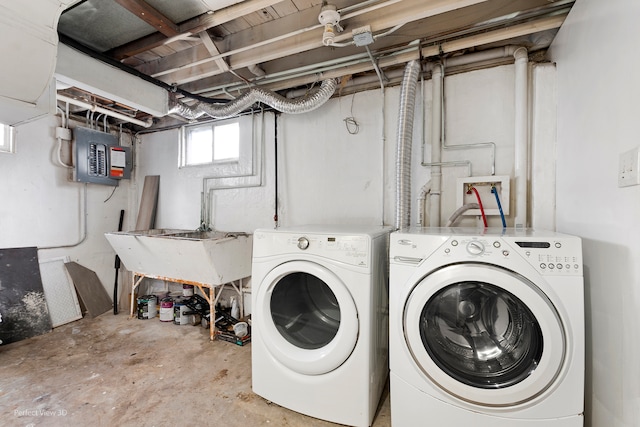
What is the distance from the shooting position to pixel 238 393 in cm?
168

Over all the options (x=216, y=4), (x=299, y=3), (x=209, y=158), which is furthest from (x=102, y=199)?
(x=299, y=3)

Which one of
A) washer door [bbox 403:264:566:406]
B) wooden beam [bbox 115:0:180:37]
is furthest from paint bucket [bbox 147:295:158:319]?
washer door [bbox 403:264:566:406]

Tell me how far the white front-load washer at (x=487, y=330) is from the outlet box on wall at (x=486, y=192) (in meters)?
0.70

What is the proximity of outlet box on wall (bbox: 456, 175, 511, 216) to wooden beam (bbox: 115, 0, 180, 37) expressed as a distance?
211cm

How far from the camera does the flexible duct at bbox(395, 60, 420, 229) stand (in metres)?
1.89

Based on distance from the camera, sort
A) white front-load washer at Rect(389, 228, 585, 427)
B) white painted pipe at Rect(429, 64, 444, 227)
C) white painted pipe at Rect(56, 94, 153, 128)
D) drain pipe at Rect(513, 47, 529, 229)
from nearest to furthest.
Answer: white front-load washer at Rect(389, 228, 585, 427), drain pipe at Rect(513, 47, 529, 229), white painted pipe at Rect(429, 64, 444, 227), white painted pipe at Rect(56, 94, 153, 128)

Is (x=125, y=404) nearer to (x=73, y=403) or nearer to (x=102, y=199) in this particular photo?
(x=73, y=403)

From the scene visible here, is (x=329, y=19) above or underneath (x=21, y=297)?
above

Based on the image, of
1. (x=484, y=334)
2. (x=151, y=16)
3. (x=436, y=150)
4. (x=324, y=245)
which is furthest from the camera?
(x=436, y=150)

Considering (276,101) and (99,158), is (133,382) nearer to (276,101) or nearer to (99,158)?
(276,101)

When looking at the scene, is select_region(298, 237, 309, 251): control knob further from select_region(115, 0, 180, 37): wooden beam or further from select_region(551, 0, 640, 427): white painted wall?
select_region(115, 0, 180, 37): wooden beam

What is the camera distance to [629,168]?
95cm

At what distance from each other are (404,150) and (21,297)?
139 inches

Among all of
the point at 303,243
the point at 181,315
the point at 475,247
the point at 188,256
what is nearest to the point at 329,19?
the point at 303,243
